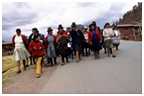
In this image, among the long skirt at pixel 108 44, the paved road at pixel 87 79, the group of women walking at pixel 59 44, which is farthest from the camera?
the long skirt at pixel 108 44

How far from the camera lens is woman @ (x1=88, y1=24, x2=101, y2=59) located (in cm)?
1503

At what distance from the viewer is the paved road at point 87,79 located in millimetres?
9914

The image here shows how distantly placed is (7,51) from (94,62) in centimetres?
720

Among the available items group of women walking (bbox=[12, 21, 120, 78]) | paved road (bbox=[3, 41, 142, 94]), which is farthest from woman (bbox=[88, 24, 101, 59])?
paved road (bbox=[3, 41, 142, 94])

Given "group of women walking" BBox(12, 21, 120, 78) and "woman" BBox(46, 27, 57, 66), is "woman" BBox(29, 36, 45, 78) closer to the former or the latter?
"group of women walking" BBox(12, 21, 120, 78)

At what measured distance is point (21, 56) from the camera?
13594 mm

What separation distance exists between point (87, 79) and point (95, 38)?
4423 mm

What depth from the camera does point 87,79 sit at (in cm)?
1100

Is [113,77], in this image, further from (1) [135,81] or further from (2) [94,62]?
(2) [94,62]

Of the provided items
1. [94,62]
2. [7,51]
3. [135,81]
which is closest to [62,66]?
[94,62]

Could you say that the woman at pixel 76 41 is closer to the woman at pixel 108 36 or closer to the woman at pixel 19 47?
the woman at pixel 108 36

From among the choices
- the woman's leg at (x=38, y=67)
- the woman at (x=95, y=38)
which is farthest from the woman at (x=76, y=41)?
the woman's leg at (x=38, y=67)

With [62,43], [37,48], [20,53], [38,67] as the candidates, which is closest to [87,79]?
[38,67]

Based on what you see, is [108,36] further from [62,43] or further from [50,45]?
[50,45]
